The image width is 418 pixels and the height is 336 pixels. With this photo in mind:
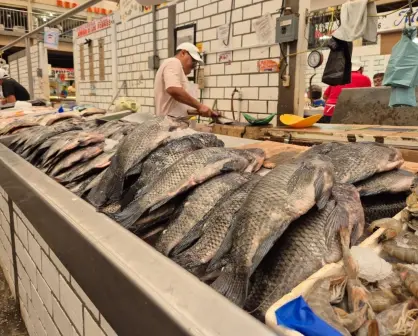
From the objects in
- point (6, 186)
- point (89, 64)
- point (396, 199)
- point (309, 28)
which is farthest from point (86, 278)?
point (89, 64)

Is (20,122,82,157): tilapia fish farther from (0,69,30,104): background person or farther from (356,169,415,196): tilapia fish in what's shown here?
(0,69,30,104): background person

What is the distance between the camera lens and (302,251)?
82 cm

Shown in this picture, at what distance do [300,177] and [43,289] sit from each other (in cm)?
144

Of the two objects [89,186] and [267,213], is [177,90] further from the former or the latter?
[267,213]

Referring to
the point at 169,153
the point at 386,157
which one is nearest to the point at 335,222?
the point at 386,157

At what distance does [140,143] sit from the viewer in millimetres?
1603

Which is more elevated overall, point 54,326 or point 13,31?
point 13,31

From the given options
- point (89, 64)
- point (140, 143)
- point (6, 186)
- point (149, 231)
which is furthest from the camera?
point (89, 64)

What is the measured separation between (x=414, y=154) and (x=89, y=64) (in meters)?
9.23

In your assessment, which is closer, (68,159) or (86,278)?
(86,278)

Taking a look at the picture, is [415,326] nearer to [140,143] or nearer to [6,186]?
[140,143]

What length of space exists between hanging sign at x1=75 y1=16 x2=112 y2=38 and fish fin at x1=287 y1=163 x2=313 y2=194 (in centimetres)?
861

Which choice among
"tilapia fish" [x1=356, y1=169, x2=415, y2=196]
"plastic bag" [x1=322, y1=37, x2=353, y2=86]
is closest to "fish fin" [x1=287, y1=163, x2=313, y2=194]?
"tilapia fish" [x1=356, y1=169, x2=415, y2=196]

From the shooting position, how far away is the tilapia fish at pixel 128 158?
1.39 meters
